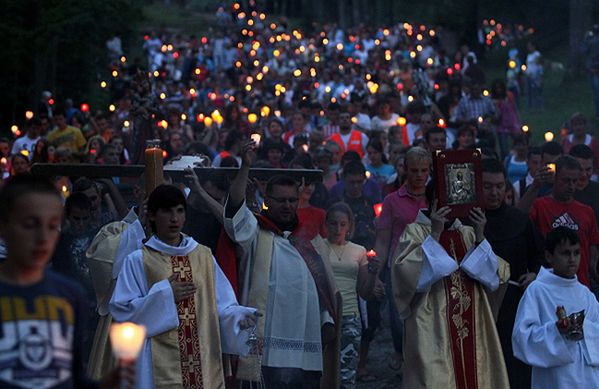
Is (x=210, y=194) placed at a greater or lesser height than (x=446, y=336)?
greater

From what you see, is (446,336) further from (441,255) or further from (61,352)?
(61,352)

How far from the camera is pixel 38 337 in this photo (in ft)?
15.2

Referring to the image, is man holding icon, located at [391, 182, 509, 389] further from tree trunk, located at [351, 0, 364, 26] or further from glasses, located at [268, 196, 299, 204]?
tree trunk, located at [351, 0, 364, 26]

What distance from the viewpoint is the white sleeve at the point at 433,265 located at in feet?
27.1

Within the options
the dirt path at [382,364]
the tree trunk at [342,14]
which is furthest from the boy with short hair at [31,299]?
the tree trunk at [342,14]

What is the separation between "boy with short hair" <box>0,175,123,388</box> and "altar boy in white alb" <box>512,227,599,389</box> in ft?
13.3

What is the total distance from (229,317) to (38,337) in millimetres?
2884

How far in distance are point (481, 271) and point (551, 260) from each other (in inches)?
16.5

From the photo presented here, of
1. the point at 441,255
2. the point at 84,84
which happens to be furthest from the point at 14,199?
the point at 84,84

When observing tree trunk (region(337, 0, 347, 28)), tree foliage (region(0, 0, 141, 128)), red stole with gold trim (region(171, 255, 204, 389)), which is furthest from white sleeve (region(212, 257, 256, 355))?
tree trunk (region(337, 0, 347, 28))

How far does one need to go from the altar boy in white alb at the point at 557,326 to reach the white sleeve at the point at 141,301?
215 cm

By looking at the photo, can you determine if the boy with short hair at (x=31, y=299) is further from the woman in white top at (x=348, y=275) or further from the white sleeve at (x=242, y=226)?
the woman in white top at (x=348, y=275)

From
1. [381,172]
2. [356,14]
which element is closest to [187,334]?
[381,172]

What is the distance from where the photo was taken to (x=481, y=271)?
834cm
